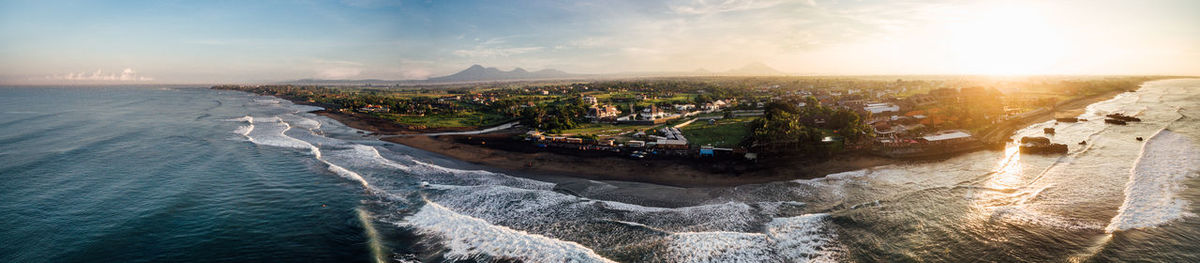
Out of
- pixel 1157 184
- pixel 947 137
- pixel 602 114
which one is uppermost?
pixel 602 114

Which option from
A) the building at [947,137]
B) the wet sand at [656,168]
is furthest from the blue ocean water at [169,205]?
the building at [947,137]

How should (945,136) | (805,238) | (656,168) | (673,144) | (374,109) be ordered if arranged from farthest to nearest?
(374,109)
(945,136)
(673,144)
(656,168)
(805,238)

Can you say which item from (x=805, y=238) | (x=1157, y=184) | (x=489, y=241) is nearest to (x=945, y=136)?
(x=1157, y=184)

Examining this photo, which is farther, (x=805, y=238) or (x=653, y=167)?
(x=653, y=167)

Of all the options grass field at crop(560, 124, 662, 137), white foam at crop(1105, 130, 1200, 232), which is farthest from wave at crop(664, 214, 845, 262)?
grass field at crop(560, 124, 662, 137)

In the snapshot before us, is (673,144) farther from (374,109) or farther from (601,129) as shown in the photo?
(374,109)

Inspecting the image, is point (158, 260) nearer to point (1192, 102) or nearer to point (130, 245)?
point (130, 245)
